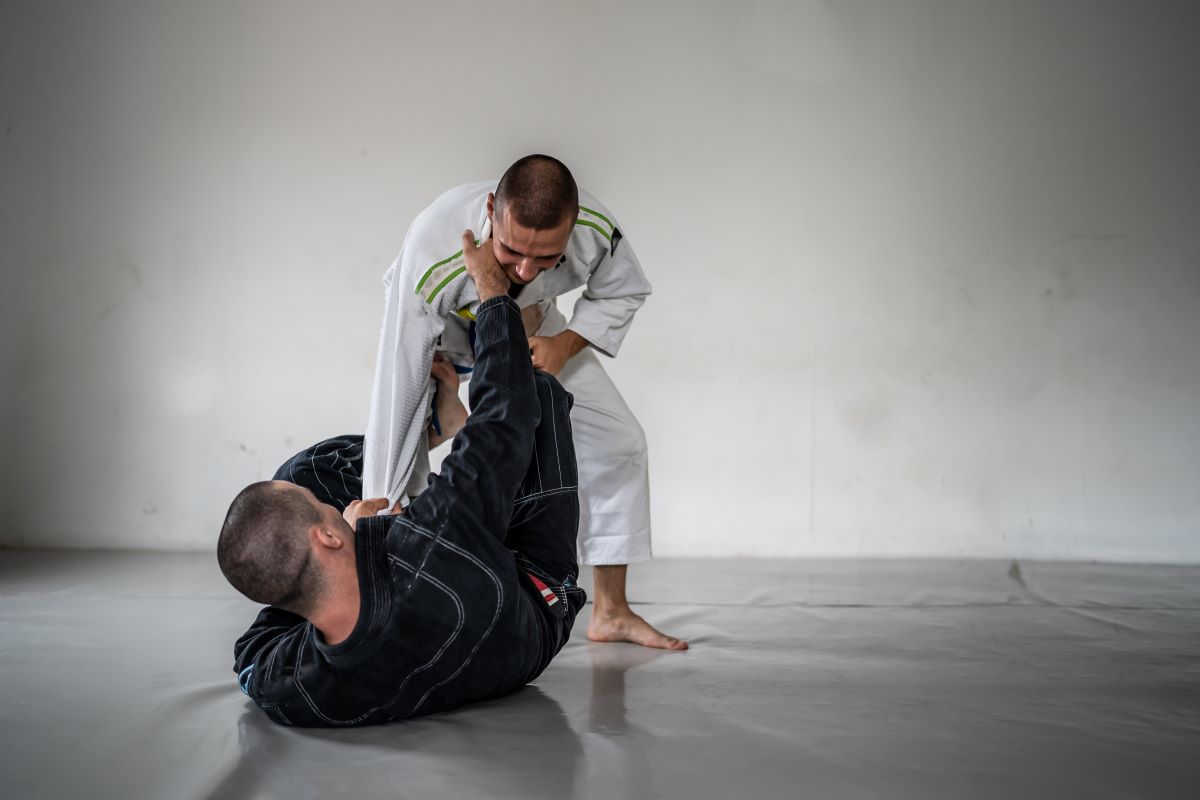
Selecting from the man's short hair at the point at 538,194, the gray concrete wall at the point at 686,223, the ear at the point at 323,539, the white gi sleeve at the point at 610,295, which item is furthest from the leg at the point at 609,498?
the gray concrete wall at the point at 686,223

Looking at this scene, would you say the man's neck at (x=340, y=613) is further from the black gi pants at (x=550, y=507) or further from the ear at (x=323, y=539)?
the black gi pants at (x=550, y=507)

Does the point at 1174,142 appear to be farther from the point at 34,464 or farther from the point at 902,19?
the point at 34,464

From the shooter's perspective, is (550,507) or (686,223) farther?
(686,223)

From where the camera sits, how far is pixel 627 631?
2232 mm

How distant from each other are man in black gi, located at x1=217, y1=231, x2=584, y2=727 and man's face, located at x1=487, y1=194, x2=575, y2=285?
0.21 metres

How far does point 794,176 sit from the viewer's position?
3941 mm

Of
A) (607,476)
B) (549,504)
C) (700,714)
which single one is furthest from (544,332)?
(700,714)

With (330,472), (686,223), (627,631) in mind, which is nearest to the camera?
(330,472)

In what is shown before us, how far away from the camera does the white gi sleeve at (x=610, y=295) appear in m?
2.26

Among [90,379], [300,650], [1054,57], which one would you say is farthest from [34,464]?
[1054,57]

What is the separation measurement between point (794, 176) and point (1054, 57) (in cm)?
120

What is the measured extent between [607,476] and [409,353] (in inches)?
22.7

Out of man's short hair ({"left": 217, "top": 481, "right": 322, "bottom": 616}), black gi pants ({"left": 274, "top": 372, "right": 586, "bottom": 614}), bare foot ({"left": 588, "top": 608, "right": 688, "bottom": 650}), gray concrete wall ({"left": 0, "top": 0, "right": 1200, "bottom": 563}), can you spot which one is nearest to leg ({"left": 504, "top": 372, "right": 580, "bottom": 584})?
black gi pants ({"left": 274, "top": 372, "right": 586, "bottom": 614})

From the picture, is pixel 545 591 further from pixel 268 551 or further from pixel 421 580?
pixel 268 551
